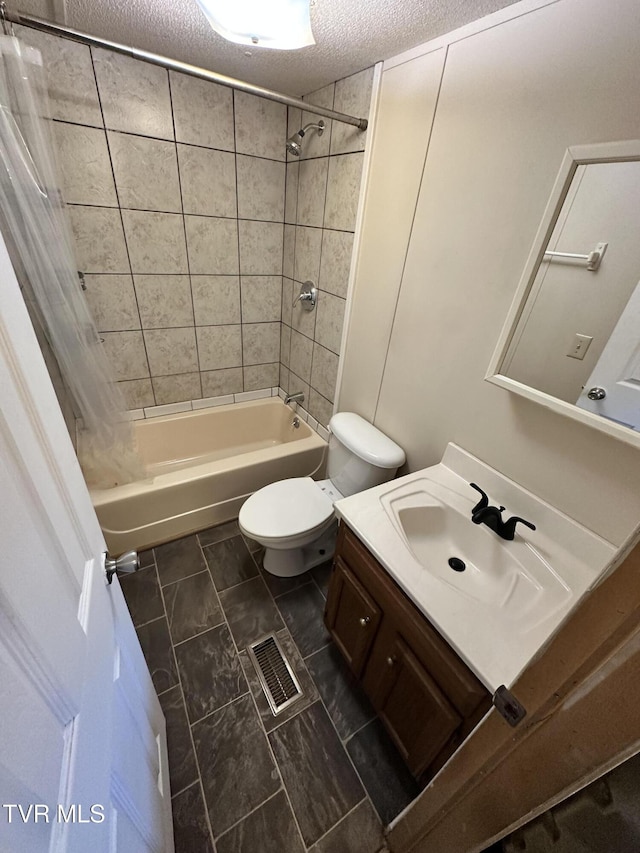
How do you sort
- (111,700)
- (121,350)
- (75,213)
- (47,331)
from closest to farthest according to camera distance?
(111,700) < (47,331) < (75,213) < (121,350)

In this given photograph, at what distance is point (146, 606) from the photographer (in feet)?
5.06

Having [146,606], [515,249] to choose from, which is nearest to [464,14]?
[515,249]

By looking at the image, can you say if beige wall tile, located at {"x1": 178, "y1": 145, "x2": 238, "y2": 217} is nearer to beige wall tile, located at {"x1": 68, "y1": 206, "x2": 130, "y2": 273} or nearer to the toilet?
beige wall tile, located at {"x1": 68, "y1": 206, "x2": 130, "y2": 273}

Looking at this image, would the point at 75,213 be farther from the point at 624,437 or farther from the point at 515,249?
the point at 624,437

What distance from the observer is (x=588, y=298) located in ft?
2.77

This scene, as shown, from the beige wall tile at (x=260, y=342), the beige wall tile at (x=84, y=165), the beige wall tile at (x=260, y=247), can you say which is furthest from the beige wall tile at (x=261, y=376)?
the beige wall tile at (x=84, y=165)

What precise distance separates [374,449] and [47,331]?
1.47m

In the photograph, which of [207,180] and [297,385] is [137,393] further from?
[207,180]

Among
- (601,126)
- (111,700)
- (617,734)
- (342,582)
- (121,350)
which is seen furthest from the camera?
(121,350)

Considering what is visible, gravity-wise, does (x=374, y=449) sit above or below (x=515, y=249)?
below

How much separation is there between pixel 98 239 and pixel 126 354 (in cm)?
59

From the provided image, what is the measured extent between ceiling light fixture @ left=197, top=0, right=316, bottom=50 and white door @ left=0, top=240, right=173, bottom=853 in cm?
86

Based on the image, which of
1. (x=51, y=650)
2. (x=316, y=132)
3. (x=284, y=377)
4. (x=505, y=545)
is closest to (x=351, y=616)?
(x=505, y=545)

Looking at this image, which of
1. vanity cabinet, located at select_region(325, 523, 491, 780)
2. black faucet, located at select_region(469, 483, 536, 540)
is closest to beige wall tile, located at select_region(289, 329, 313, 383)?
vanity cabinet, located at select_region(325, 523, 491, 780)
